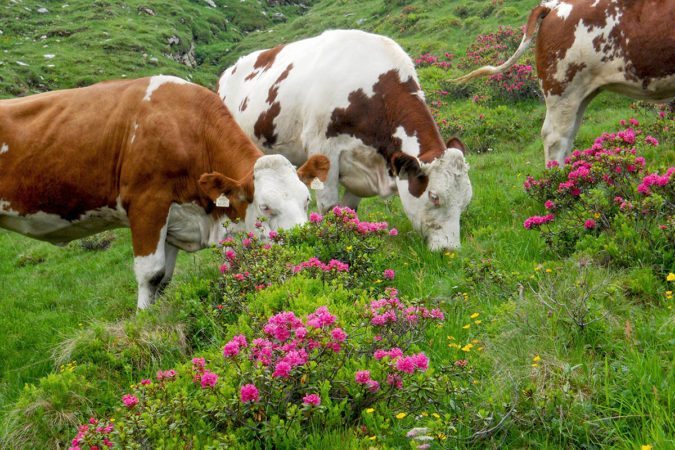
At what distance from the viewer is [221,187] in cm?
630

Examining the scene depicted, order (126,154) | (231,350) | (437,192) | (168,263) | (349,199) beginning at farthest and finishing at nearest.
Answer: (349,199) → (168,263) → (437,192) → (126,154) → (231,350)

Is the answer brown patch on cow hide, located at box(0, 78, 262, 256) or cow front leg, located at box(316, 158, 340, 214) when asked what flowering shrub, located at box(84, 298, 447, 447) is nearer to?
brown patch on cow hide, located at box(0, 78, 262, 256)

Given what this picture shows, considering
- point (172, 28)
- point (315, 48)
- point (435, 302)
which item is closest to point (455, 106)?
point (315, 48)

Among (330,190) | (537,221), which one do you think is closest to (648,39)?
(537,221)

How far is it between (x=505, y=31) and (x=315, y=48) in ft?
43.7

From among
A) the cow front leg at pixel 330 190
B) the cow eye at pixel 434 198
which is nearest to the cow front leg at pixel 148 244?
the cow front leg at pixel 330 190

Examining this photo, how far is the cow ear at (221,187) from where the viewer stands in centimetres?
614

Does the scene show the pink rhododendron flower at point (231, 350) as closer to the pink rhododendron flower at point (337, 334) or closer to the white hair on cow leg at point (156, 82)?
the pink rhododendron flower at point (337, 334)

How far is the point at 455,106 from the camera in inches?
625

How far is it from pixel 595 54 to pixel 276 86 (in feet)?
Result: 15.3

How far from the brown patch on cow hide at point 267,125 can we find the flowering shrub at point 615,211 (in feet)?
14.3

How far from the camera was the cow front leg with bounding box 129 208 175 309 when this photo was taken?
661cm

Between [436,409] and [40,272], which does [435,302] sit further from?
[40,272]

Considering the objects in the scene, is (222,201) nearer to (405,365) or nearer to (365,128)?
(365,128)
